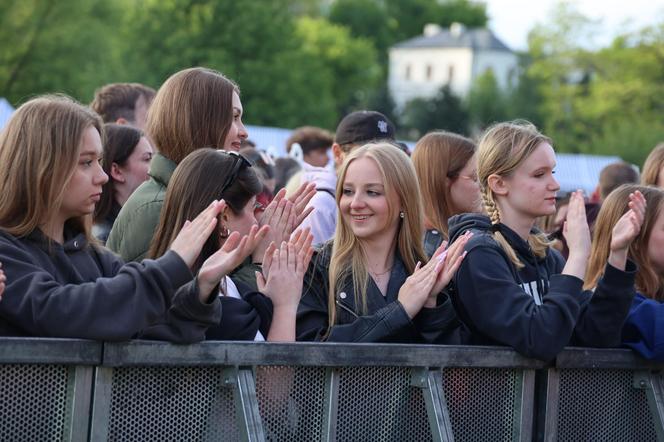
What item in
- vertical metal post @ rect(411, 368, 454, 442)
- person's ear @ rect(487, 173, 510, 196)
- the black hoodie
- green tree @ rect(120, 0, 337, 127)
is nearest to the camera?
vertical metal post @ rect(411, 368, 454, 442)

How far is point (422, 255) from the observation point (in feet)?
17.4

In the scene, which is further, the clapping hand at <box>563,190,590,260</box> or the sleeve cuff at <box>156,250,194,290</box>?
the clapping hand at <box>563,190,590,260</box>

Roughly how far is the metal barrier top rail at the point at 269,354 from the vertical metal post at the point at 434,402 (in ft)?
0.14

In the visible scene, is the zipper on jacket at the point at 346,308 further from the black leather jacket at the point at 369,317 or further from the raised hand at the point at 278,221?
the raised hand at the point at 278,221

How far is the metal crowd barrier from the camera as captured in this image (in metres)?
3.70

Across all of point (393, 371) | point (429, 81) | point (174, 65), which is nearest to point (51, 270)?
point (393, 371)

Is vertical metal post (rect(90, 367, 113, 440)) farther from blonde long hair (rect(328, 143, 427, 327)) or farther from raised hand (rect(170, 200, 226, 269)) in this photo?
blonde long hair (rect(328, 143, 427, 327))

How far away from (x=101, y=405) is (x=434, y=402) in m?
1.24

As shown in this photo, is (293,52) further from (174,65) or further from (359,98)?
(359,98)

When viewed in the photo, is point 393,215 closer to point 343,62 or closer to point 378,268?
point 378,268

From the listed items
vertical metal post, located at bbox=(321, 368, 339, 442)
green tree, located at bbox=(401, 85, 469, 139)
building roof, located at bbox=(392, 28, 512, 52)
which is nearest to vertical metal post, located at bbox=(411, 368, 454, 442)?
vertical metal post, located at bbox=(321, 368, 339, 442)

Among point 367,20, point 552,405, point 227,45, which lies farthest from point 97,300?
point 367,20

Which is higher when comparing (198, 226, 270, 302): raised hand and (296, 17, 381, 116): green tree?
(198, 226, 270, 302): raised hand

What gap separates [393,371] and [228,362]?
27.0 inches
